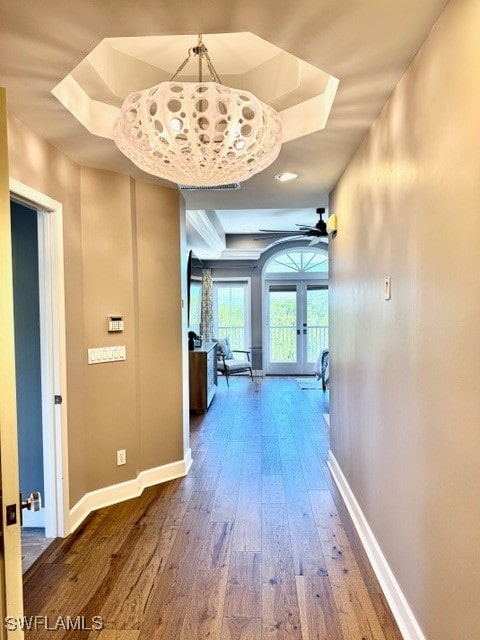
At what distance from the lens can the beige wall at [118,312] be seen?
8.22 feet

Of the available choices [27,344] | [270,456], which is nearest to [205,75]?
[27,344]

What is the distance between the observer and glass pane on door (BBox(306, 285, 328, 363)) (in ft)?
26.7

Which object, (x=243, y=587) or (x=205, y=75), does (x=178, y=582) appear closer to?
(x=243, y=587)

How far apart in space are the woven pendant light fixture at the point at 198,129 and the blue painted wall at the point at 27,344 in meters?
1.27

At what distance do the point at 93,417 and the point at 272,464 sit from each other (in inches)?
66.6

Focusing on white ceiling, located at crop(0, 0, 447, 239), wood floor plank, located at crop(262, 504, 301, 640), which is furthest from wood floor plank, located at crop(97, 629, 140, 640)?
white ceiling, located at crop(0, 0, 447, 239)

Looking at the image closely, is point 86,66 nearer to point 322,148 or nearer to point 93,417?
point 322,148

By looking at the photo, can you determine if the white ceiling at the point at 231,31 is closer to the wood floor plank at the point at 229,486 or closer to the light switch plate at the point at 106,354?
the light switch plate at the point at 106,354

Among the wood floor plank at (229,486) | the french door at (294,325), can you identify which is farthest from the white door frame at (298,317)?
the wood floor plank at (229,486)

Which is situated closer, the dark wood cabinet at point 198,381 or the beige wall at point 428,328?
the beige wall at point 428,328

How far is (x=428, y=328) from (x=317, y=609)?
57.3 inches

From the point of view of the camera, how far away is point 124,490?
2.86 m

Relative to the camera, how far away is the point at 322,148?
2.33 meters

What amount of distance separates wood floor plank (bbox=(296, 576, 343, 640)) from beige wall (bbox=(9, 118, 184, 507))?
1.57 m
